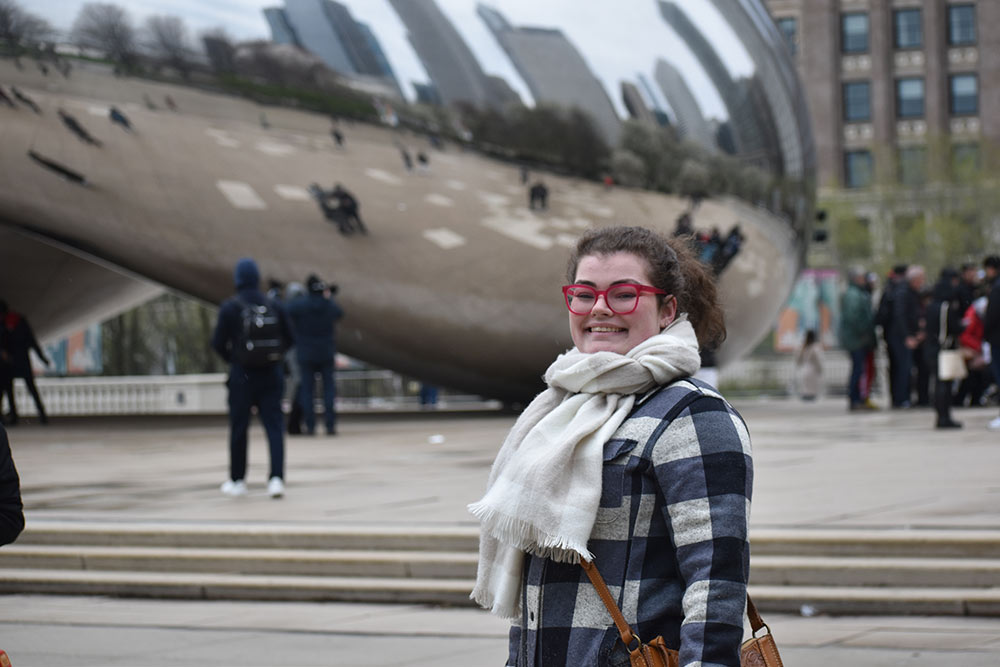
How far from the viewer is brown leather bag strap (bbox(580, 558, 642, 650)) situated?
2408mm

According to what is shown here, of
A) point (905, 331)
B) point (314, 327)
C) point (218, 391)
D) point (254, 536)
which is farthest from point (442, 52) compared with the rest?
point (218, 391)

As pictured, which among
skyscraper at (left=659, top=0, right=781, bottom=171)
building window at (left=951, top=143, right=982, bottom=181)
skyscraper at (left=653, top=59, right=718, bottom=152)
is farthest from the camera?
building window at (left=951, top=143, right=982, bottom=181)

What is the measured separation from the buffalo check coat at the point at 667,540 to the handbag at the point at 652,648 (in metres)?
0.02

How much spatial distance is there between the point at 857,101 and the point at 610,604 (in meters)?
63.5

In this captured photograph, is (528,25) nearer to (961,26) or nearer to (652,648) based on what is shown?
(652,648)

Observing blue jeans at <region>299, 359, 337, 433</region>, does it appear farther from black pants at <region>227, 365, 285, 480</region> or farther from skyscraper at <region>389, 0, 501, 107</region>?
black pants at <region>227, 365, 285, 480</region>

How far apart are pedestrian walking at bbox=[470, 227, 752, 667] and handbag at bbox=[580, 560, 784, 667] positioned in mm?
25

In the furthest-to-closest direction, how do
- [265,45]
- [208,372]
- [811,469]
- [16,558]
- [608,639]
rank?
[208,372] < [265,45] < [811,469] < [16,558] < [608,639]

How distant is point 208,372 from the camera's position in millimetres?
37219

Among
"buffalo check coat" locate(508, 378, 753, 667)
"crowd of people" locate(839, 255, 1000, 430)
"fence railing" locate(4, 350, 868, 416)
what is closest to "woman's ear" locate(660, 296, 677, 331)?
"buffalo check coat" locate(508, 378, 753, 667)

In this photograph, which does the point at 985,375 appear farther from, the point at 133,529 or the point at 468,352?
the point at 133,529

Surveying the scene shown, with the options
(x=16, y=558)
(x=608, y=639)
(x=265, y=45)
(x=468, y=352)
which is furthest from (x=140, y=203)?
(x=608, y=639)

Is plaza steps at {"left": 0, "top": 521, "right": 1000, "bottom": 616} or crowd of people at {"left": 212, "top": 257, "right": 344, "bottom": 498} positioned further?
crowd of people at {"left": 212, "top": 257, "right": 344, "bottom": 498}

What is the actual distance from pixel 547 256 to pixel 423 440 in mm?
3043
